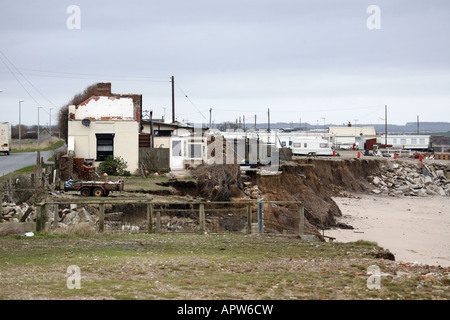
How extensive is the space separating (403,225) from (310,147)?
28.0 m

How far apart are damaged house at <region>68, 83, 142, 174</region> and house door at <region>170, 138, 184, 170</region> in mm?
3246

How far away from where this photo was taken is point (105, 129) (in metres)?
36.6

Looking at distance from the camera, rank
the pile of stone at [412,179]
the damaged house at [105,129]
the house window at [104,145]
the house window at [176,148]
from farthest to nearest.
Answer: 1. the pile of stone at [412,179]
2. the house window at [176,148]
3. the house window at [104,145]
4. the damaged house at [105,129]

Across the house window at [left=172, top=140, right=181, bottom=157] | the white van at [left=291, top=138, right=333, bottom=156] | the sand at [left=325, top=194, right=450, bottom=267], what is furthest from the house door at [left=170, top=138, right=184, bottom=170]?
the white van at [left=291, top=138, right=333, bottom=156]

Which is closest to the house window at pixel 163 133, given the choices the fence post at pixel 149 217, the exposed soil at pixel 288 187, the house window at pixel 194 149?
the house window at pixel 194 149

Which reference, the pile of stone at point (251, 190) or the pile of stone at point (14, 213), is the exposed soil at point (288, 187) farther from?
the pile of stone at point (14, 213)

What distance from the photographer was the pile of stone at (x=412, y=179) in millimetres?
57594

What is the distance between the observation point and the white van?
64062mm

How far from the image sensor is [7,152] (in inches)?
2157

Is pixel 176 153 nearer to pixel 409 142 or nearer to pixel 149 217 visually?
pixel 149 217

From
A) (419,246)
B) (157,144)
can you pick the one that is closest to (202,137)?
(157,144)
